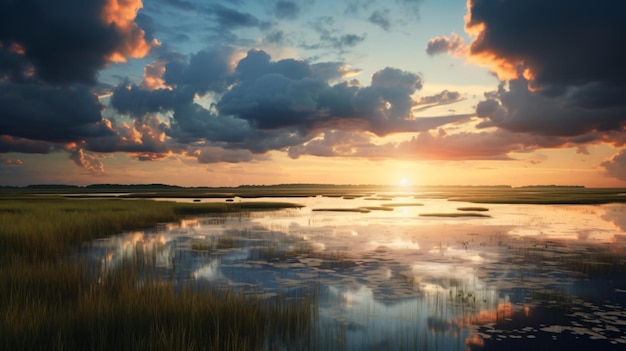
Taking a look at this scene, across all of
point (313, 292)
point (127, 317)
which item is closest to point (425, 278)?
point (313, 292)

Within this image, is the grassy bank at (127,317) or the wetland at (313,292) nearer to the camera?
the grassy bank at (127,317)

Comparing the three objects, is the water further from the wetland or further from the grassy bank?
the grassy bank

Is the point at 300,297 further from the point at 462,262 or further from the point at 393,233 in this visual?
the point at 393,233

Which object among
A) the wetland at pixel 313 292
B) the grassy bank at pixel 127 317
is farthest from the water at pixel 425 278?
the grassy bank at pixel 127 317

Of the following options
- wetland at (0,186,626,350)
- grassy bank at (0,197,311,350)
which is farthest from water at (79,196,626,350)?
grassy bank at (0,197,311,350)

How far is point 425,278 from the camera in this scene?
62.3 feet

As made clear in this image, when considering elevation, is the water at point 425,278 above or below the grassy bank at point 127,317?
below

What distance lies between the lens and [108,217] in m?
41.4

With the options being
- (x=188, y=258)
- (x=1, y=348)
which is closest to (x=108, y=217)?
(x=188, y=258)

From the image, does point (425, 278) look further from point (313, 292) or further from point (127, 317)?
point (127, 317)

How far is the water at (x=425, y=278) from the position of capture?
39.4 ft

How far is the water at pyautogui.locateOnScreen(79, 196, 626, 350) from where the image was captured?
1202 centimetres

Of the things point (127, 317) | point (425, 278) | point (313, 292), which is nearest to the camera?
point (127, 317)

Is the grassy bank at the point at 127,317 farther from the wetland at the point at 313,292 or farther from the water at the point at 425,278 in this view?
the water at the point at 425,278
